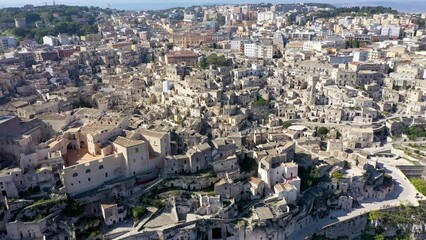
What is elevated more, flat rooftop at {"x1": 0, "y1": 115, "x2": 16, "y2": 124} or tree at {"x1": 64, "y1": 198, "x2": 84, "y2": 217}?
flat rooftop at {"x1": 0, "y1": 115, "x2": 16, "y2": 124}

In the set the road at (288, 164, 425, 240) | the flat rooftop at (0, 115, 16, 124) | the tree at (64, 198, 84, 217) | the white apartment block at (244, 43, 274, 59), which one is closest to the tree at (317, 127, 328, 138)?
the road at (288, 164, 425, 240)

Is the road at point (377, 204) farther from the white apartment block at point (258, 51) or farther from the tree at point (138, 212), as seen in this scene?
the white apartment block at point (258, 51)

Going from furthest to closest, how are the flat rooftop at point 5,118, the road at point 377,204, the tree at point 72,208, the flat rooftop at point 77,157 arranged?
the flat rooftop at point 5,118 → the road at point 377,204 → the flat rooftop at point 77,157 → the tree at point 72,208

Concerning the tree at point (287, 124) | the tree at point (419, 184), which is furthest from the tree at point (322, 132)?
the tree at point (419, 184)

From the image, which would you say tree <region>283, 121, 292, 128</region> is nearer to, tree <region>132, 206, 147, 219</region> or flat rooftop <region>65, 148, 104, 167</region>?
tree <region>132, 206, 147, 219</region>

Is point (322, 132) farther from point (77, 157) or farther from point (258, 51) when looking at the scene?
point (258, 51)

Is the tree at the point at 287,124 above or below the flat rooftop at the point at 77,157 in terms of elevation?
below

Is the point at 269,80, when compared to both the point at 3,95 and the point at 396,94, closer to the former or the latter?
the point at 396,94

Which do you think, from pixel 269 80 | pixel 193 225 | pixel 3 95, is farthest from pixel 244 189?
pixel 3 95
